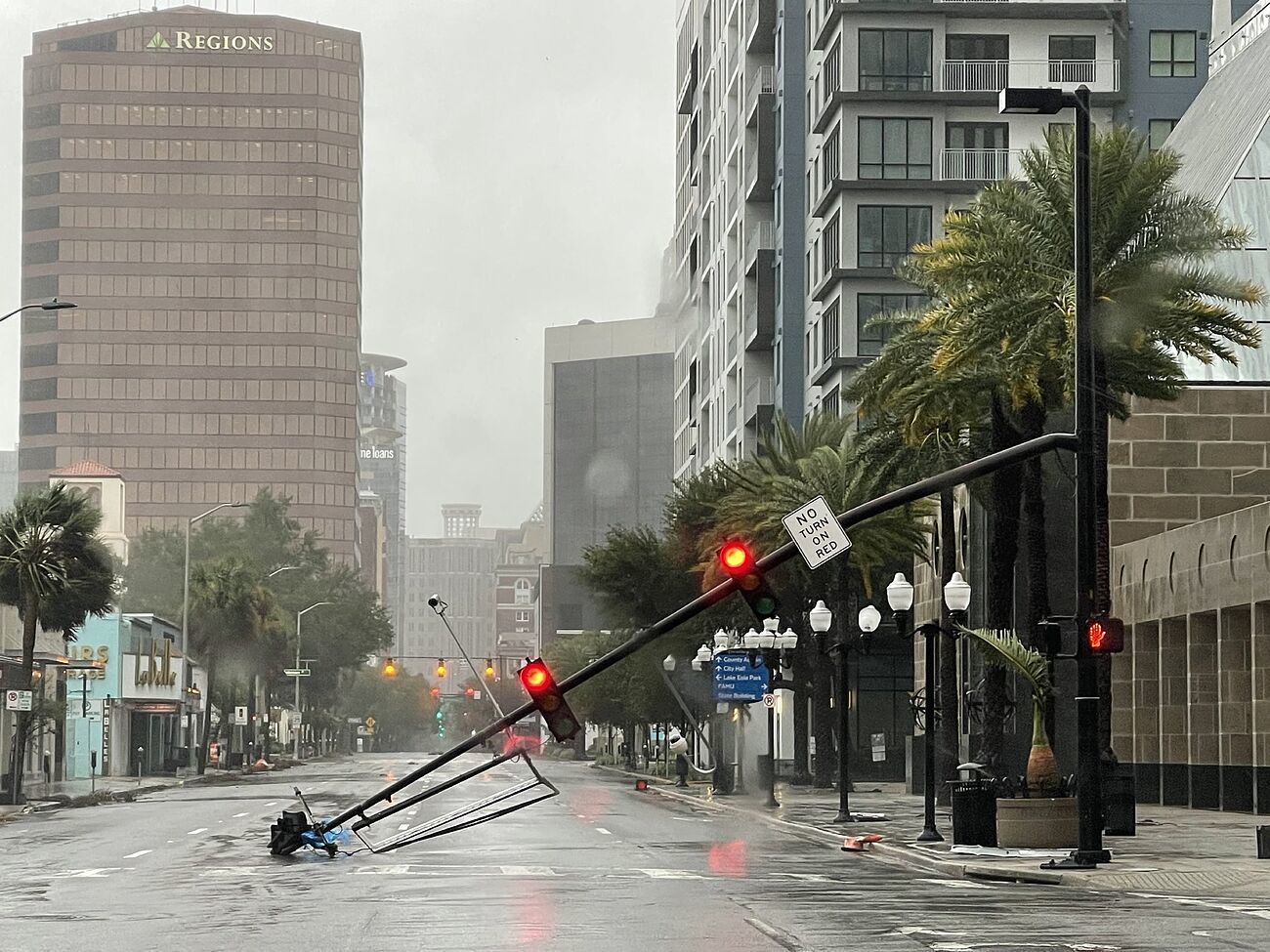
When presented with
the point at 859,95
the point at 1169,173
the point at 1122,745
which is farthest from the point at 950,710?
the point at 859,95

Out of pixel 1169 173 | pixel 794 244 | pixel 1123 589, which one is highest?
pixel 794 244

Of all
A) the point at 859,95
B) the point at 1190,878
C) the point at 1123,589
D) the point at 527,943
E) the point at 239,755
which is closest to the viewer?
the point at 527,943

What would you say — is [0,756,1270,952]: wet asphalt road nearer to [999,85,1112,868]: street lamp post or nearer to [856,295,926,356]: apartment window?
[999,85,1112,868]: street lamp post

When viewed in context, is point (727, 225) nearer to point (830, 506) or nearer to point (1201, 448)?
point (830, 506)

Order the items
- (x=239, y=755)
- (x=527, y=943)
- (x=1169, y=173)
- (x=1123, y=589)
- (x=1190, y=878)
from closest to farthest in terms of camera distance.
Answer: (x=527, y=943) < (x=1190, y=878) < (x=1169, y=173) < (x=1123, y=589) < (x=239, y=755)

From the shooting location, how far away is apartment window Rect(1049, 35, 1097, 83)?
286 feet

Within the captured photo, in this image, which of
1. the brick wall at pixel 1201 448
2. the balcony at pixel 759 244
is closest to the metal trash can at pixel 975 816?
the brick wall at pixel 1201 448

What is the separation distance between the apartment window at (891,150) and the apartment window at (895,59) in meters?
1.65

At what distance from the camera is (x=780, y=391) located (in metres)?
97.8

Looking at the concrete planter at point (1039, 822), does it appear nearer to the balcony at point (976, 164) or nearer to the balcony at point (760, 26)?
the balcony at point (976, 164)

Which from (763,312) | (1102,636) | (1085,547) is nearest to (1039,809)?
(1102,636)

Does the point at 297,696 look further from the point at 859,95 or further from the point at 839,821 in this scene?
the point at 839,821

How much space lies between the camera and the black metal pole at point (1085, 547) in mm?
27297

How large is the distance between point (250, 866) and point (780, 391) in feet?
233
